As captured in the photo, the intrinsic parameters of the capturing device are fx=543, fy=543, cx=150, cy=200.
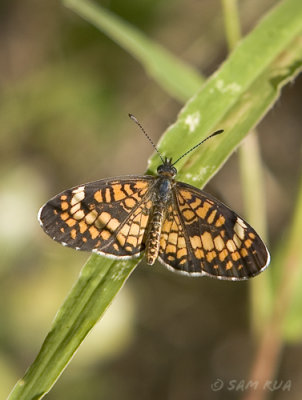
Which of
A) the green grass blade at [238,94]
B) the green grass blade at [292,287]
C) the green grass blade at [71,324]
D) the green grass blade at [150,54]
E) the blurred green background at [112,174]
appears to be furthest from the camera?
the blurred green background at [112,174]

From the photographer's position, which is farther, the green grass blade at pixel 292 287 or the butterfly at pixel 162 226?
the green grass blade at pixel 292 287

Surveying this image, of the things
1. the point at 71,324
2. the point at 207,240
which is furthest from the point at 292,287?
the point at 71,324

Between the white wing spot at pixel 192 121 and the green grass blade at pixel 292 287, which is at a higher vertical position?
the white wing spot at pixel 192 121

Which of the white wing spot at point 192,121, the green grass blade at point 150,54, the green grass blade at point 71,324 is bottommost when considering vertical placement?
the green grass blade at point 71,324

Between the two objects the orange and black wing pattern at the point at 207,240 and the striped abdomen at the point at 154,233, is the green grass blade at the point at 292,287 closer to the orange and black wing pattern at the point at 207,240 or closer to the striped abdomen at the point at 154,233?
the orange and black wing pattern at the point at 207,240

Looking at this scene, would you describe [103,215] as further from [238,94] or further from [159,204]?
[238,94]

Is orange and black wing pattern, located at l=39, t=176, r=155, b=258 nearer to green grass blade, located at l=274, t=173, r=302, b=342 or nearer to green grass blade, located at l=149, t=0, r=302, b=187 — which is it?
green grass blade, located at l=149, t=0, r=302, b=187

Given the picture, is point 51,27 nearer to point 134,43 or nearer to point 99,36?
point 99,36

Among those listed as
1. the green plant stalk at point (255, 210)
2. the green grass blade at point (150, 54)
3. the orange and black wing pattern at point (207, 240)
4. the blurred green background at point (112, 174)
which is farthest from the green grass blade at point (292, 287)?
the blurred green background at point (112, 174)

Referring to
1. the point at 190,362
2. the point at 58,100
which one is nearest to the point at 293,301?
the point at 190,362
